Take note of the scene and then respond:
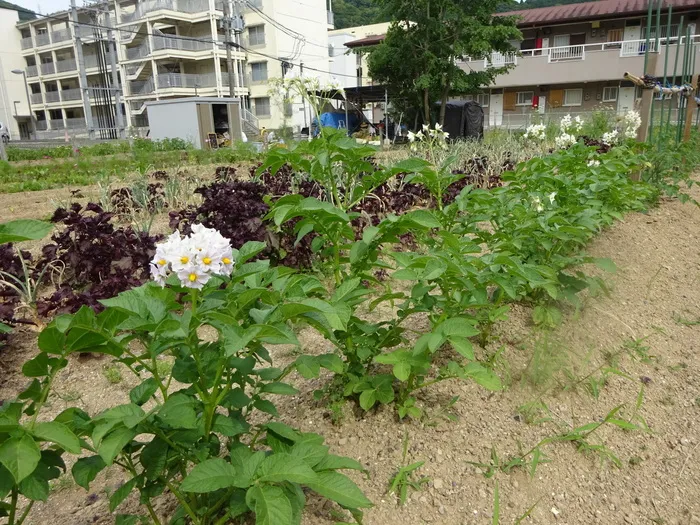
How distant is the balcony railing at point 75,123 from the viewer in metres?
37.2

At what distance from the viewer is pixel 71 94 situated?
37250 mm

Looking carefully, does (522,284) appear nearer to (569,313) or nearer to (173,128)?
(569,313)

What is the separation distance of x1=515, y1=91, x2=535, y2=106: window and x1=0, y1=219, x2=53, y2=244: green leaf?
93.4 feet

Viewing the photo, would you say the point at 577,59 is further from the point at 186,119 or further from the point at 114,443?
the point at 114,443

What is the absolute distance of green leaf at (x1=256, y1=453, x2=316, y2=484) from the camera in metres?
0.96

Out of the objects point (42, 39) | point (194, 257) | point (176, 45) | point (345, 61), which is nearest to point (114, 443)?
point (194, 257)

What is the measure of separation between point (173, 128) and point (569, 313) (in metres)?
19.4

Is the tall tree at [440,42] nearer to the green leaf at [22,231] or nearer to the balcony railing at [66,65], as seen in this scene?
the green leaf at [22,231]

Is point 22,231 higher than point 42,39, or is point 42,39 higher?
point 42,39

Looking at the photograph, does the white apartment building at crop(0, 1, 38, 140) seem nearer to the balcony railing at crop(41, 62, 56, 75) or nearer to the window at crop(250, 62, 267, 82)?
the balcony railing at crop(41, 62, 56, 75)

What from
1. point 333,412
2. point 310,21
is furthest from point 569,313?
point 310,21

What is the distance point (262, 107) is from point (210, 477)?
32.5 m

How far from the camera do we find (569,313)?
8.37ft

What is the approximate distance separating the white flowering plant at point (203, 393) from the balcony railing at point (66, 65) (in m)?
42.5
